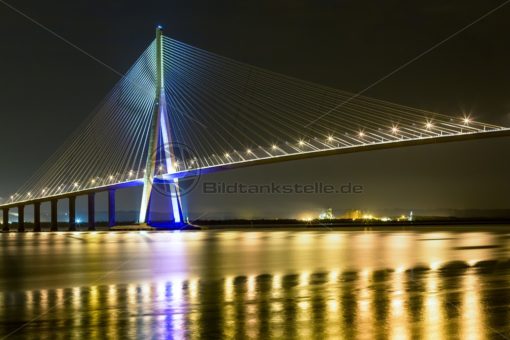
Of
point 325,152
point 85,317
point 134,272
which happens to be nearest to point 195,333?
point 85,317

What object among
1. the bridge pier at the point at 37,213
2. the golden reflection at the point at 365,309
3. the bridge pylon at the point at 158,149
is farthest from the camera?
the bridge pier at the point at 37,213

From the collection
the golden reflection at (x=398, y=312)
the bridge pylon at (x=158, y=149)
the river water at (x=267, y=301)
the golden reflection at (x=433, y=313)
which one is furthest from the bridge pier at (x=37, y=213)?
the golden reflection at (x=433, y=313)

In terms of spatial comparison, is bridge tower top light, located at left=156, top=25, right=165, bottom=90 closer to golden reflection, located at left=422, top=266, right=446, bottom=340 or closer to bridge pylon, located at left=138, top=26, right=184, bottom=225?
bridge pylon, located at left=138, top=26, right=184, bottom=225

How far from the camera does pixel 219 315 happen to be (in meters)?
7.66

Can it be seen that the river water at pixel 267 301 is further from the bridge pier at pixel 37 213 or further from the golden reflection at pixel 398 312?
the bridge pier at pixel 37 213

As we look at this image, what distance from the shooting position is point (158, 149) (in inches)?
1822

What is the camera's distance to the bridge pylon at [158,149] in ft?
147

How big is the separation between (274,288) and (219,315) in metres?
2.68

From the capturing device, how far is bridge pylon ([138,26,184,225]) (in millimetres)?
44844

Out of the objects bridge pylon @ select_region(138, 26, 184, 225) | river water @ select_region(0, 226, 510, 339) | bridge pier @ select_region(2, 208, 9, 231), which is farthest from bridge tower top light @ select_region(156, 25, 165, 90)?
bridge pier @ select_region(2, 208, 9, 231)

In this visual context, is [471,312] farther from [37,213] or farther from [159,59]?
[37,213]

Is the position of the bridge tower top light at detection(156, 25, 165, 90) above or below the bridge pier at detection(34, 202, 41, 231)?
above

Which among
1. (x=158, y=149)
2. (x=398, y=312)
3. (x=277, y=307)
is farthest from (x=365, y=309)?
(x=158, y=149)

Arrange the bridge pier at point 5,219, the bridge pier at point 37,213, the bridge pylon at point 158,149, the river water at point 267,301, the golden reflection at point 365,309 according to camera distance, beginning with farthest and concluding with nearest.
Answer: the bridge pier at point 5,219, the bridge pier at point 37,213, the bridge pylon at point 158,149, the river water at point 267,301, the golden reflection at point 365,309
